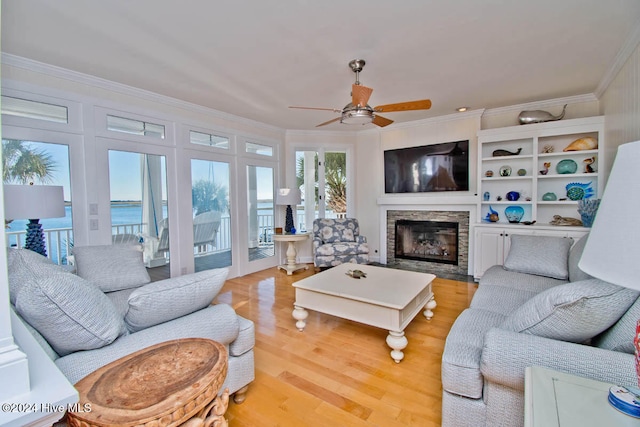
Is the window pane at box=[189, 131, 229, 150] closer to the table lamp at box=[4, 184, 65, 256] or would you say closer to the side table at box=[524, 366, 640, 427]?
the table lamp at box=[4, 184, 65, 256]

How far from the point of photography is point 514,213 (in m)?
4.30

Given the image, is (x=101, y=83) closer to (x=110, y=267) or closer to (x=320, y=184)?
(x=110, y=267)

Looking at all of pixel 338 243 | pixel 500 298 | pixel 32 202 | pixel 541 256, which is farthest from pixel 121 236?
pixel 541 256

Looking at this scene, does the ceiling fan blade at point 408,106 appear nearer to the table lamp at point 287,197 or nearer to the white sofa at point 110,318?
the white sofa at point 110,318

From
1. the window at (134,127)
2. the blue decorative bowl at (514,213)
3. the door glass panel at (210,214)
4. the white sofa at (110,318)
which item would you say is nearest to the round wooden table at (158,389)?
the white sofa at (110,318)

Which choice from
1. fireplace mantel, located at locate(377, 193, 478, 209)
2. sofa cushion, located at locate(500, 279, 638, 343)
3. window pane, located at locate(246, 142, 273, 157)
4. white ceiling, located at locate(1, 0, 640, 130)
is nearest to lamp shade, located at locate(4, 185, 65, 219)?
white ceiling, located at locate(1, 0, 640, 130)

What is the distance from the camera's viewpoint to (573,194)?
152 inches

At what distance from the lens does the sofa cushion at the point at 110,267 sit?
102 inches

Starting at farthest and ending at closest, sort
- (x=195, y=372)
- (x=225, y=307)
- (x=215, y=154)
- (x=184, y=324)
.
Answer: (x=215, y=154)
(x=225, y=307)
(x=184, y=324)
(x=195, y=372)

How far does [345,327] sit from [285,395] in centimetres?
107

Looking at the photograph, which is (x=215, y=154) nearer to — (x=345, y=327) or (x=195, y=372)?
(x=345, y=327)

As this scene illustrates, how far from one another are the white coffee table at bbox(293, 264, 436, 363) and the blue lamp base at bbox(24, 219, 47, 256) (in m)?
2.29

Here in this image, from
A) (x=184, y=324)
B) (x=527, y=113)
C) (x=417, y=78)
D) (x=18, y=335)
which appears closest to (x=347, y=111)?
(x=417, y=78)

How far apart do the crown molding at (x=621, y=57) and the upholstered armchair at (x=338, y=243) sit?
3.45 meters
